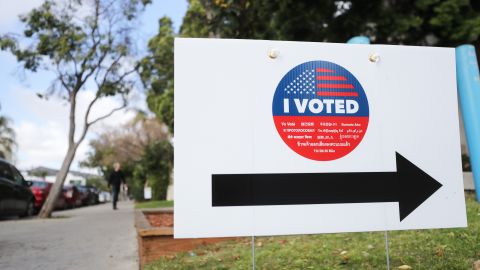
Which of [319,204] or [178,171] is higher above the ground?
[178,171]

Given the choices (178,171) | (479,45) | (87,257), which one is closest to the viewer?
(178,171)

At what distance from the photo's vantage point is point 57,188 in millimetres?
14258

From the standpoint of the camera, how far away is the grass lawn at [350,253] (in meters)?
4.26

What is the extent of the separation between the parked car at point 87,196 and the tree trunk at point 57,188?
41.7 ft

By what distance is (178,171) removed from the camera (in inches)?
127

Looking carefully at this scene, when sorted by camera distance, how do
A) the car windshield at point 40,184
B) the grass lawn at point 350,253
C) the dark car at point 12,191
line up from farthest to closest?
the car windshield at point 40,184 < the dark car at point 12,191 < the grass lawn at point 350,253

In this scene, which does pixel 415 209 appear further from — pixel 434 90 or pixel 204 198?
pixel 204 198

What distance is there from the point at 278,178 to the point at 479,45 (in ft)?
32.0

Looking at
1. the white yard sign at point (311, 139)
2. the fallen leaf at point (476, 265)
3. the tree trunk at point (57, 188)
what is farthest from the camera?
the tree trunk at point (57, 188)

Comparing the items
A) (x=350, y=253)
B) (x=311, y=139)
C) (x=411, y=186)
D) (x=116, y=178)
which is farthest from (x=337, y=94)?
(x=116, y=178)

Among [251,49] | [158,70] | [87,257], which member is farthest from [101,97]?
[251,49]

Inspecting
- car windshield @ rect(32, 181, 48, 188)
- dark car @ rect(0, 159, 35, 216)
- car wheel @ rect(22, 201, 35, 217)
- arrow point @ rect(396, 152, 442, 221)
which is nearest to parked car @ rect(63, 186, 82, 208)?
car windshield @ rect(32, 181, 48, 188)

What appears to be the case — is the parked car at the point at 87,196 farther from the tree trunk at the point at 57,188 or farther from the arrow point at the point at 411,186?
the arrow point at the point at 411,186

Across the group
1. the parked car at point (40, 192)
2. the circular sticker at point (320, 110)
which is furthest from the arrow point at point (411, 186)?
the parked car at point (40, 192)
